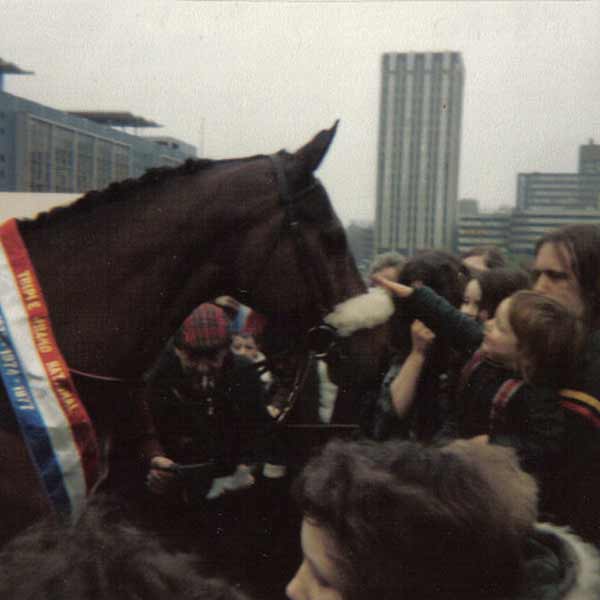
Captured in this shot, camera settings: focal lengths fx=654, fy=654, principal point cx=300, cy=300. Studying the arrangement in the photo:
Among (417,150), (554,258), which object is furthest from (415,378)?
(417,150)

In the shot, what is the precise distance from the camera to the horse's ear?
2.02 meters

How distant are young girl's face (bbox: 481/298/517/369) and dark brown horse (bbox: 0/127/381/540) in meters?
0.52

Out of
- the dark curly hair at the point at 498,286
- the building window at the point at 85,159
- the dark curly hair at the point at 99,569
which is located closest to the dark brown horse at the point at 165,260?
the dark curly hair at the point at 498,286

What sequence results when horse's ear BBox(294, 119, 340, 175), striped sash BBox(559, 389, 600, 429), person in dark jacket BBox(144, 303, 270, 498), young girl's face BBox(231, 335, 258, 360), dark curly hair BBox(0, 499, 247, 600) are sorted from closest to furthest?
dark curly hair BBox(0, 499, 247, 600)
striped sash BBox(559, 389, 600, 429)
horse's ear BBox(294, 119, 340, 175)
person in dark jacket BBox(144, 303, 270, 498)
young girl's face BBox(231, 335, 258, 360)

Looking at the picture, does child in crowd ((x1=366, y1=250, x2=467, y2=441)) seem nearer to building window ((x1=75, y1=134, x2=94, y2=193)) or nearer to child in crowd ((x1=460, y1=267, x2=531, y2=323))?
child in crowd ((x1=460, y1=267, x2=531, y2=323))

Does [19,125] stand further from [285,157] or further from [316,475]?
[316,475]

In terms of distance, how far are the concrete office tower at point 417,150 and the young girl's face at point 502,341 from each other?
19112mm

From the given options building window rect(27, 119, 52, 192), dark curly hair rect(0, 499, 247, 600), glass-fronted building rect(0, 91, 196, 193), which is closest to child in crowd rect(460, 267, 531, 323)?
dark curly hair rect(0, 499, 247, 600)

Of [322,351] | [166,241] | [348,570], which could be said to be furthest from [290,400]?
[348,570]

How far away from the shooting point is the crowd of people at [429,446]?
2.24 ft

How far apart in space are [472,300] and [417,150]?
4209cm

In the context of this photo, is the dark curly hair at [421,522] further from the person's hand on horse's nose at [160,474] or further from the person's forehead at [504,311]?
the person's hand on horse's nose at [160,474]

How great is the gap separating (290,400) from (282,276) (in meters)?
0.53

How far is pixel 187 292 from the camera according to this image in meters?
1.88
